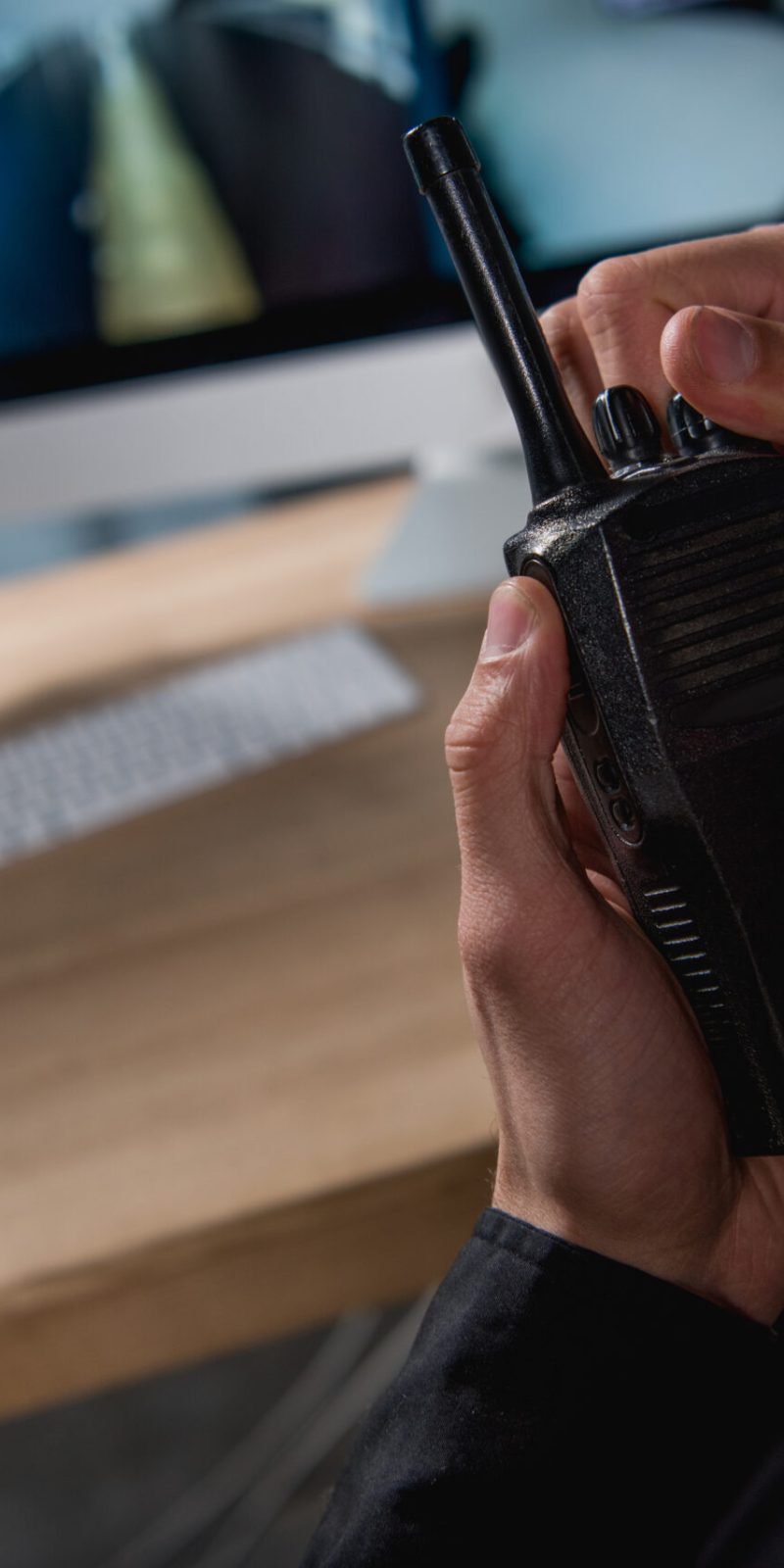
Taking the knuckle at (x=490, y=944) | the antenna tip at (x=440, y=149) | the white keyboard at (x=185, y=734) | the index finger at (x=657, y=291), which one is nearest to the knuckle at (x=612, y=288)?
the index finger at (x=657, y=291)

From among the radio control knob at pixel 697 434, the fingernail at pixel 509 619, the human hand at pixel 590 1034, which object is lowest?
the human hand at pixel 590 1034

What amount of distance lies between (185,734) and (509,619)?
479 millimetres

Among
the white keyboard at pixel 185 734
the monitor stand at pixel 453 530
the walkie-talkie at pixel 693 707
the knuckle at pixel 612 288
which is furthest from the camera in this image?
the monitor stand at pixel 453 530

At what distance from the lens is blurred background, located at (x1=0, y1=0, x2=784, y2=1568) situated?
50cm

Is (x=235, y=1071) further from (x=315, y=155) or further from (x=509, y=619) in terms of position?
(x=315, y=155)

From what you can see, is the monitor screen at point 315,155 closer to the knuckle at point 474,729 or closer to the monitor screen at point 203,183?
the monitor screen at point 203,183

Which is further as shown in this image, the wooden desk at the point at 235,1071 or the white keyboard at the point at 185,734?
the white keyboard at the point at 185,734

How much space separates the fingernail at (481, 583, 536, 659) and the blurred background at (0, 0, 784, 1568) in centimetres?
20

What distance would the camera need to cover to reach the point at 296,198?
863 mm

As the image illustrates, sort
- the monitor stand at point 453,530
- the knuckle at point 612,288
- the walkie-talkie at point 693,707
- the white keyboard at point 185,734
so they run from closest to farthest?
the walkie-talkie at point 693,707 → the knuckle at point 612,288 → the white keyboard at point 185,734 → the monitor stand at point 453,530

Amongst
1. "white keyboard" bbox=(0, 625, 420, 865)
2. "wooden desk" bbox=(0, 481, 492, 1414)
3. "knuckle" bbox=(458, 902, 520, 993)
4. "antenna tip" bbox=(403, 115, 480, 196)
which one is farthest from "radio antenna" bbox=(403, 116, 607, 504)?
"white keyboard" bbox=(0, 625, 420, 865)

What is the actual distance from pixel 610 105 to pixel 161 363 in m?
0.31

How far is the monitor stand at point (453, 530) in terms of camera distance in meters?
0.98

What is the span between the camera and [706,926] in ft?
1.13
